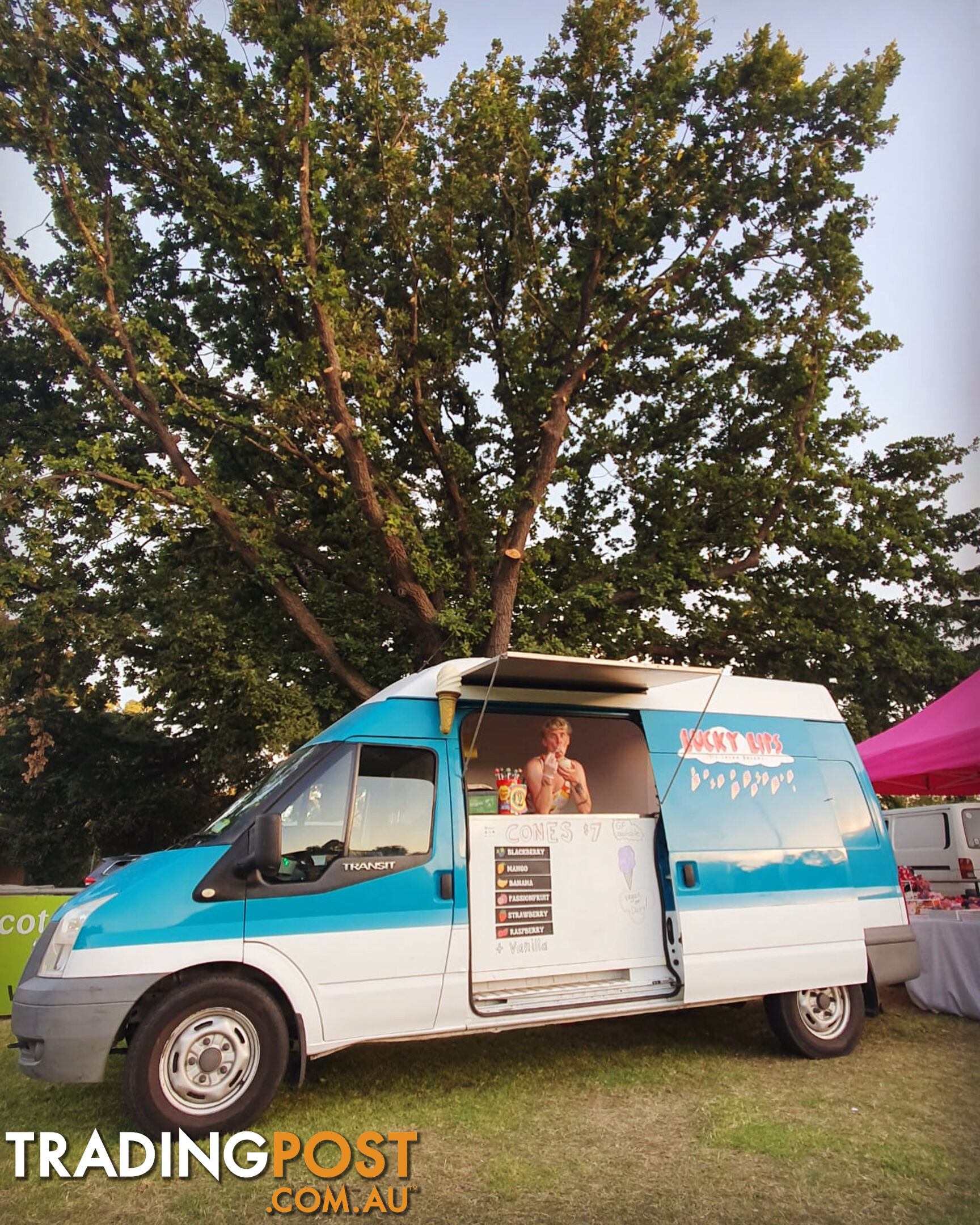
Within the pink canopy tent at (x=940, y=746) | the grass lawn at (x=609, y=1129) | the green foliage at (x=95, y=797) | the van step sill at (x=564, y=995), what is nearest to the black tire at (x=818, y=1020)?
the grass lawn at (x=609, y=1129)

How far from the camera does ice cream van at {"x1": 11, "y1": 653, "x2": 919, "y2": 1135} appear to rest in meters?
4.84

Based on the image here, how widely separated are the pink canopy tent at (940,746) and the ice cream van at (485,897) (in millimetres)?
1928

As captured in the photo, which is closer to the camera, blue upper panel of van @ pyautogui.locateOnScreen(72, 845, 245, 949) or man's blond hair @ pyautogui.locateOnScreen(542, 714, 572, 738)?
blue upper panel of van @ pyautogui.locateOnScreen(72, 845, 245, 949)

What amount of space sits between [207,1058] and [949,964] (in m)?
6.47

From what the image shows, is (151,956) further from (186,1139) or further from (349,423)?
(349,423)

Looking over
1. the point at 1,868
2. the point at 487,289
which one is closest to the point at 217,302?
the point at 487,289

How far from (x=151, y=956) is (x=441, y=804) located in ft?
6.26

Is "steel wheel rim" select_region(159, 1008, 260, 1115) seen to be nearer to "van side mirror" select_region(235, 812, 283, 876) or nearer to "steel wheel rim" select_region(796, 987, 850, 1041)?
"van side mirror" select_region(235, 812, 283, 876)

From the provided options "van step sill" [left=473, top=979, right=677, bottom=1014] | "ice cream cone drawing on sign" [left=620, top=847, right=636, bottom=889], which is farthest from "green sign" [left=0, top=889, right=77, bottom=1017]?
"ice cream cone drawing on sign" [left=620, top=847, right=636, bottom=889]

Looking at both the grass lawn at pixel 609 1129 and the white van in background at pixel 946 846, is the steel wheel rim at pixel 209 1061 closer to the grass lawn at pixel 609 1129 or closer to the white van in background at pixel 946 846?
the grass lawn at pixel 609 1129

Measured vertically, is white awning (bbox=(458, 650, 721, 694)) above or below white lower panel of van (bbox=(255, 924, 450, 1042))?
above

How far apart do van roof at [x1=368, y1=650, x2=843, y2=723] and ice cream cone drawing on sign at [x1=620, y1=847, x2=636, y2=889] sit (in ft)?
3.42

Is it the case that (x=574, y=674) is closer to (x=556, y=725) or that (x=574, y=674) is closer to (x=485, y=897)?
(x=556, y=725)

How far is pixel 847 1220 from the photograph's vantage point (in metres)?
3.81
